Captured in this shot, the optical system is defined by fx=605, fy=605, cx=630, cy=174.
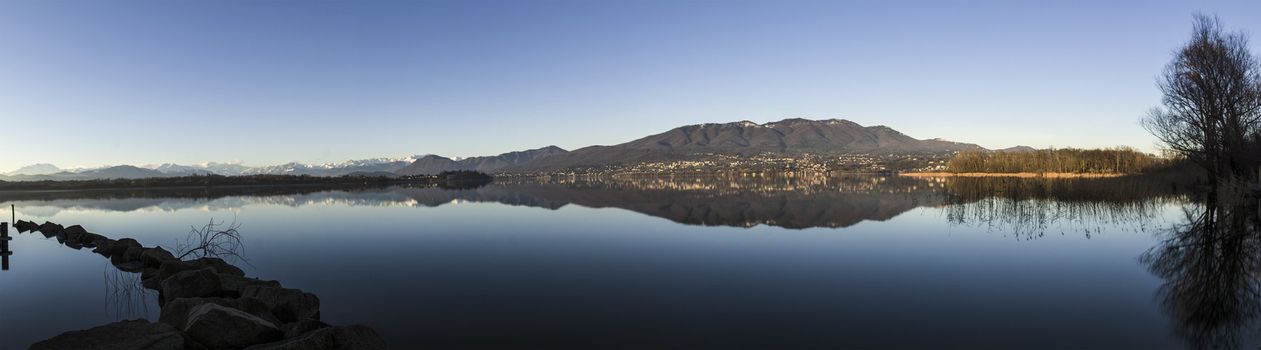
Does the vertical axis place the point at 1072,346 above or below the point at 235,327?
below

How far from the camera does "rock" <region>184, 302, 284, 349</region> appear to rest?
755cm

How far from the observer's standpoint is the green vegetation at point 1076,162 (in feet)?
245

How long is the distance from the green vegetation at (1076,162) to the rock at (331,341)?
8197cm

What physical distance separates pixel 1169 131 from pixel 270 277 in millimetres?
48763

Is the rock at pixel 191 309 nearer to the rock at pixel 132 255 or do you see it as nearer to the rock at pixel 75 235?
the rock at pixel 132 255

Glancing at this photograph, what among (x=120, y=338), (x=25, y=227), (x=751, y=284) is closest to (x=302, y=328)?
(x=120, y=338)

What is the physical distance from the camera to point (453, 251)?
61.7 ft

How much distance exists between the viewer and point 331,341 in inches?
275

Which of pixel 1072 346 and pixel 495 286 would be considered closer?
pixel 1072 346

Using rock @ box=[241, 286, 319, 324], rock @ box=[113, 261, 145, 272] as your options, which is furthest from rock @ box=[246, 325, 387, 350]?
rock @ box=[113, 261, 145, 272]

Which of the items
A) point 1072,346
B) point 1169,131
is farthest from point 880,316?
point 1169,131

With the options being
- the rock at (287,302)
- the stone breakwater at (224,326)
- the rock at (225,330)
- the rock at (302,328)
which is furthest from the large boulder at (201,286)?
the rock at (302,328)

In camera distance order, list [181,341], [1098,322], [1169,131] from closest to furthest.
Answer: [181,341]
[1098,322]
[1169,131]

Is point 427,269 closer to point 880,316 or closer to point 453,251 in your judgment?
point 453,251
